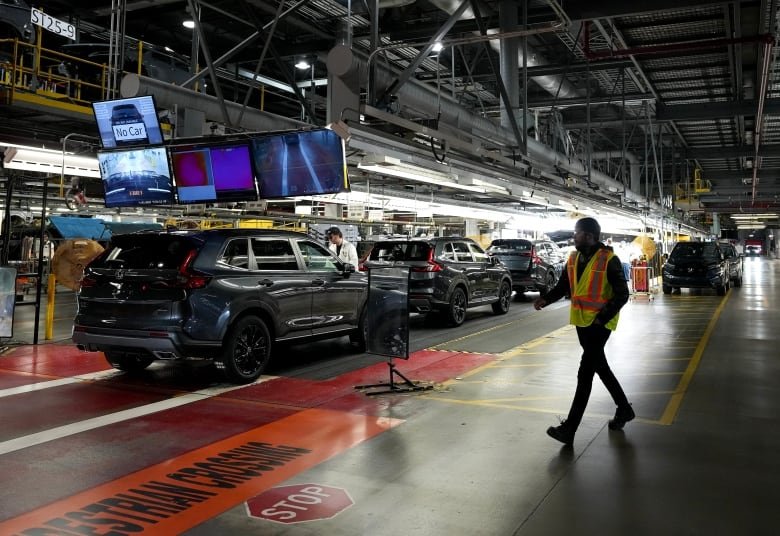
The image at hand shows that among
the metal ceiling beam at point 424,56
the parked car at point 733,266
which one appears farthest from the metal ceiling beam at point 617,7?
the parked car at point 733,266

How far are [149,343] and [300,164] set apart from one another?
3467 millimetres

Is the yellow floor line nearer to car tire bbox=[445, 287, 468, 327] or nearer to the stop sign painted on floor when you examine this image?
the stop sign painted on floor

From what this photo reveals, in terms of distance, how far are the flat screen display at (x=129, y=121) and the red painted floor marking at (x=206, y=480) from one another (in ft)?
18.8

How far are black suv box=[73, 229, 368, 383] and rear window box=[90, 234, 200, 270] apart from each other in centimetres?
1

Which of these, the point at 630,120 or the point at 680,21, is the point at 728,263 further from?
the point at 680,21

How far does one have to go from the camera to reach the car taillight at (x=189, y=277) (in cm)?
664

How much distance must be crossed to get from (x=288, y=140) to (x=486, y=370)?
4284 millimetres

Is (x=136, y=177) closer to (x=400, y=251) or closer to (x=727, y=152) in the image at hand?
(x=400, y=251)

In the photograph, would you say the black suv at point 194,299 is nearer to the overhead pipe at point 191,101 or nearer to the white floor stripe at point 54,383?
the white floor stripe at point 54,383

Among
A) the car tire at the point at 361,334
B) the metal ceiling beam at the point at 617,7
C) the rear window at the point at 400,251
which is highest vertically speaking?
the metal ceiling beam at the point at 617,7

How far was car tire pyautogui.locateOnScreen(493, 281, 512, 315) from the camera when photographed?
1446 centimetres

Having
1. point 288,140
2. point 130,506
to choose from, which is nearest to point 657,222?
point 288,140

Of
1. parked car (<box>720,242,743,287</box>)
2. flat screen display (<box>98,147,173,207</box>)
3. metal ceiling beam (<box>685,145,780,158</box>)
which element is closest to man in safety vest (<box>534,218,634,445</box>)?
flat screen display (<box>98,147,173,207</box>)

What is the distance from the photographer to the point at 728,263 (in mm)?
22297
